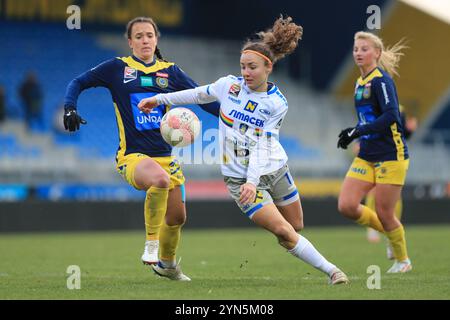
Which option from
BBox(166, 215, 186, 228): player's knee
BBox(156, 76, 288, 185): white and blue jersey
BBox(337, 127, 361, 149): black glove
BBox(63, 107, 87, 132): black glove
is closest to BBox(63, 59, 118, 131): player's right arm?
BBox(63, 107, 87, 132): black glove

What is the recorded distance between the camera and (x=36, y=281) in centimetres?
798

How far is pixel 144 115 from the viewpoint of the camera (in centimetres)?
799

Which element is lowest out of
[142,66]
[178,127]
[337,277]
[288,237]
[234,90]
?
[337,277]

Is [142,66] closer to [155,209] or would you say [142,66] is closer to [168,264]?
[155,209]

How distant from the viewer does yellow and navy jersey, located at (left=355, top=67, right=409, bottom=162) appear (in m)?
8.84

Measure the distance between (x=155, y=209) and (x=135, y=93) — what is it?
1115mm

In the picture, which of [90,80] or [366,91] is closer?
[90,80]

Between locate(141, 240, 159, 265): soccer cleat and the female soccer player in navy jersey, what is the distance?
0.25 m

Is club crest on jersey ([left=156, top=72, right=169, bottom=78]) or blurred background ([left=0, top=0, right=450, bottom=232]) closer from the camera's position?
club crest on jersey ([left=156, top=72, right=169, bottom=78])

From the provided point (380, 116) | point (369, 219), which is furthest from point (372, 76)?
point (369, 219)

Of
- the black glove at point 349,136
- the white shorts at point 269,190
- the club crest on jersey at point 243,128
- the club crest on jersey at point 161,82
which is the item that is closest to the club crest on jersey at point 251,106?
the club crest on jersey at point 243,128

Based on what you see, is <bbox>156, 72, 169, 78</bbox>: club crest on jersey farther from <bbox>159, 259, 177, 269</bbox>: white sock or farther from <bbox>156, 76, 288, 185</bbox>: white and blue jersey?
<bbox>159, 259, 177, 269</bbox>: white sock

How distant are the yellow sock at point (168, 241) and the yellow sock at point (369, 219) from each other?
2.33 meters
